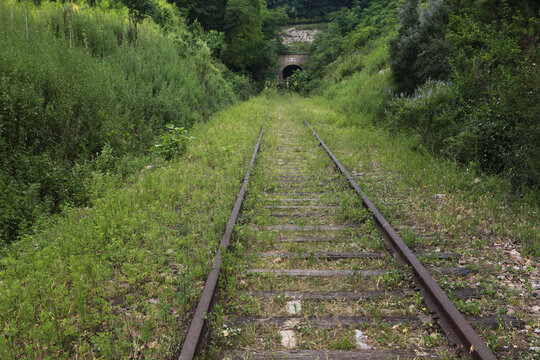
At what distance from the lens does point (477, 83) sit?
707 centimetres

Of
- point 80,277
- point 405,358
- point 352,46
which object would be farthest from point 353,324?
point 352,46

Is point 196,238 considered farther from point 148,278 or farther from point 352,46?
point 352,46

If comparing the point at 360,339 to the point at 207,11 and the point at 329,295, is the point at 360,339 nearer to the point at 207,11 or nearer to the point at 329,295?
the point at 329,295

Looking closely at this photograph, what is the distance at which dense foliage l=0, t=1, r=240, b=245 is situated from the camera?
4.91 metres

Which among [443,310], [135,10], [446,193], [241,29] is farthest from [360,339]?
[241,29]

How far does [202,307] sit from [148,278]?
1024mm

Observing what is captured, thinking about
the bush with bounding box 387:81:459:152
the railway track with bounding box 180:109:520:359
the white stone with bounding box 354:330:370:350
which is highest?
the bush with bounding box 387:81:459:152

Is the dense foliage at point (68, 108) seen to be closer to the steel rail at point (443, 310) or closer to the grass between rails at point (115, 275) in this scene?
the grass between rails at point (115, 275)

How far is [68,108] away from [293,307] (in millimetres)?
5518

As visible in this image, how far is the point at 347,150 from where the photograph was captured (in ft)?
29.8

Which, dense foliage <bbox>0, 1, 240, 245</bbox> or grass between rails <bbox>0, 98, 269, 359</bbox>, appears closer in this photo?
grass between rails <bbox>0, 98, 269, 359</bbox>

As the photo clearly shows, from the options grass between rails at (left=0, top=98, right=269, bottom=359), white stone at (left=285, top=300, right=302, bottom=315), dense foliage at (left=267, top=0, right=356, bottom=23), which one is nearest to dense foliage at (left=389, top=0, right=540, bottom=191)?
white stone at (left=285, top=300, right=302, bottom=315)

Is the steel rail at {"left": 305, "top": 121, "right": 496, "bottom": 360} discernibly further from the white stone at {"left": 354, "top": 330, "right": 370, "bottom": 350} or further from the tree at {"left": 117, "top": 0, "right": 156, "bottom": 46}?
the tree at {"left": 117, "top": 0, "right": 156, "bottom": 46}

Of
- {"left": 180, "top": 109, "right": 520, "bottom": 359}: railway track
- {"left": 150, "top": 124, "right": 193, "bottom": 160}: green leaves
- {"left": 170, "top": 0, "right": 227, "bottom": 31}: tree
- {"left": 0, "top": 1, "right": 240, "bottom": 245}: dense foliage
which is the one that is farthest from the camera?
{"left": 170, "top": 0, "right": 227, "bottom": 31}: tree
